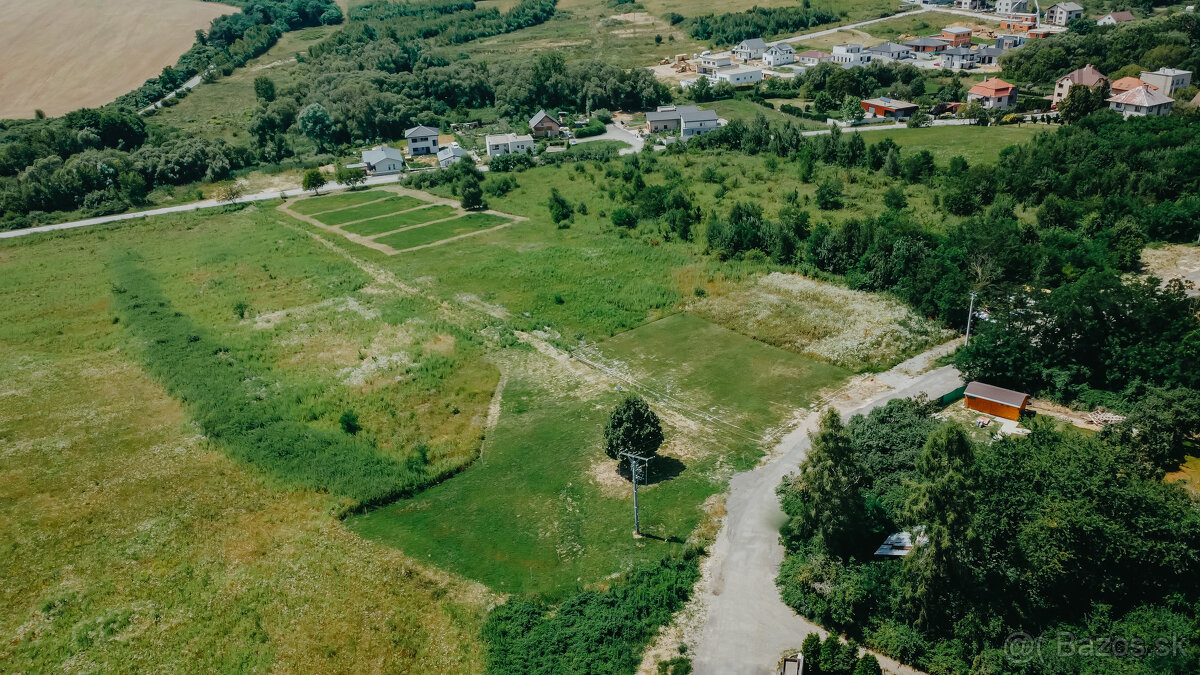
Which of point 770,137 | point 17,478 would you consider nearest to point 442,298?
point 17,478

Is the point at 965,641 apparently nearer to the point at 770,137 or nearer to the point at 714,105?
the point at 770,137

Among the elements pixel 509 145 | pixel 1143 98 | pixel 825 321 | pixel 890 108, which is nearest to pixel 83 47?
pixel 509 145

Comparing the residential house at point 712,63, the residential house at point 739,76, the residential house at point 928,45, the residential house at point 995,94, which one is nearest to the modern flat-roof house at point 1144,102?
the residential house at point 995,94

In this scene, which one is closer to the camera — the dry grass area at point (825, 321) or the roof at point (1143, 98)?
the dry grass area at point (825, 321)

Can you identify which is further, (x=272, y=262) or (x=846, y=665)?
(x=272, y=262)

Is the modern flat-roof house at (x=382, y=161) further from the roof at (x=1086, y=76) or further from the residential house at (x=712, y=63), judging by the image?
the roof at (x=1086, y=76)

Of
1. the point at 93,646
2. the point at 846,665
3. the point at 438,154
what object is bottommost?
the point at 846,665
